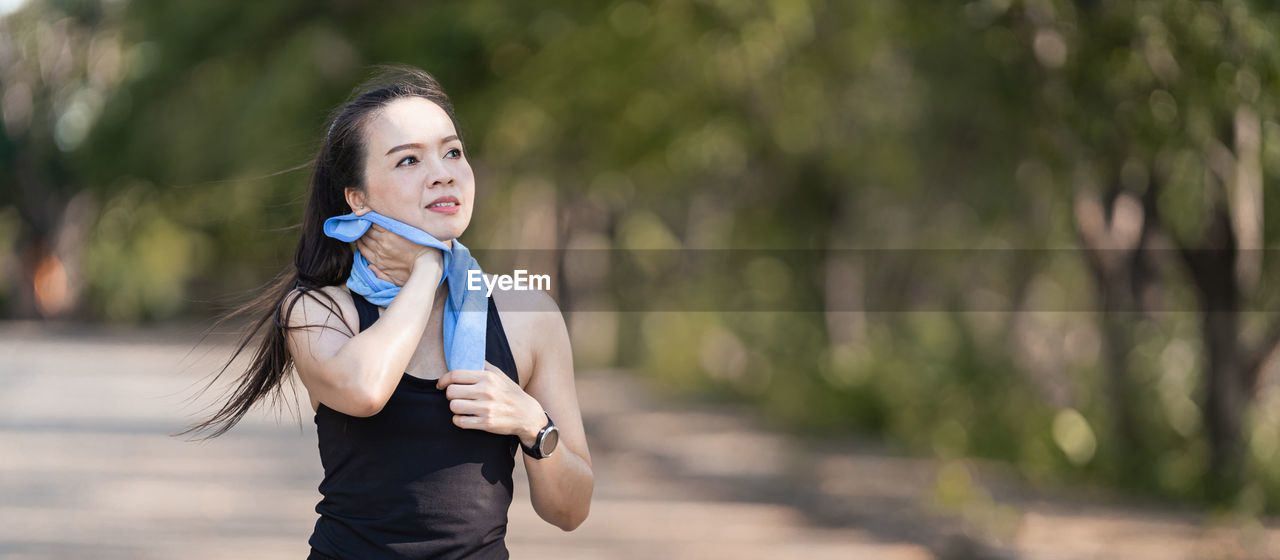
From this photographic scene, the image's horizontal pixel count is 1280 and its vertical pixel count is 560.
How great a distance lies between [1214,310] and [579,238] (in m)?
15.0

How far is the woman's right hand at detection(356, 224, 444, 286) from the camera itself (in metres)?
2.43

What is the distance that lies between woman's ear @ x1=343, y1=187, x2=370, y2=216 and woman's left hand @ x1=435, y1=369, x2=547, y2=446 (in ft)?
1.10

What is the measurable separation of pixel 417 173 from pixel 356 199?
0.14m

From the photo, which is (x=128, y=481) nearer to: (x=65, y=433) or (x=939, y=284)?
(x=65, y=433)

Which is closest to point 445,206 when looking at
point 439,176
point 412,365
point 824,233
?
point 439,176

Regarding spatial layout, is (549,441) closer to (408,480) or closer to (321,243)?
(408,480)

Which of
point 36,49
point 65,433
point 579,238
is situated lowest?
point 65,433

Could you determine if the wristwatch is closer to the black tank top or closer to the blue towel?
the black tank top

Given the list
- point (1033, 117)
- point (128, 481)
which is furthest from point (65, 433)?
point (1033, 117)

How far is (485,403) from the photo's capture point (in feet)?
7.77

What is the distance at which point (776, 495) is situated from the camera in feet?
41.5

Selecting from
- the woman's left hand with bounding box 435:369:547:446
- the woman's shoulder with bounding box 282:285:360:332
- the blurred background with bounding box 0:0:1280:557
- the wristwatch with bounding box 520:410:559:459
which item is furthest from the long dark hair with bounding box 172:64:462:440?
the blurred background with bounding box 0:0:1280:557

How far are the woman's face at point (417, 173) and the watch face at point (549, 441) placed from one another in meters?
0.37

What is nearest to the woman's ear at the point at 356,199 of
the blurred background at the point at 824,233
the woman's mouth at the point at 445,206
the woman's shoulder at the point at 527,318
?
the woman's mouth at the point at 445,206
